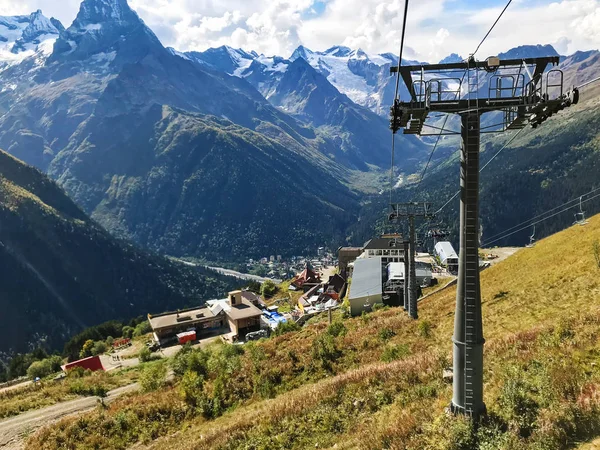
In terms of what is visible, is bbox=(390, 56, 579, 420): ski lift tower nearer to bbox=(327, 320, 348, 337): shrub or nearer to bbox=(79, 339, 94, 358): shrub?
bbox=(327, 320, 348, 337): shrub

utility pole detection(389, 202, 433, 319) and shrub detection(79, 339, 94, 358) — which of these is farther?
shrub detection(79, 339, 94, 358)

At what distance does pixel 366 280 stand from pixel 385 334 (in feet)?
107

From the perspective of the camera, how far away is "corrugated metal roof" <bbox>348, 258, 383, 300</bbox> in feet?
179

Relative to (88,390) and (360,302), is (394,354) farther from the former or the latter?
(360,302)

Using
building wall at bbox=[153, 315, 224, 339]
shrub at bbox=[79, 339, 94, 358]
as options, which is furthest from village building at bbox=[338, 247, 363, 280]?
shrub at bbox=[79, 339, 94, 358]

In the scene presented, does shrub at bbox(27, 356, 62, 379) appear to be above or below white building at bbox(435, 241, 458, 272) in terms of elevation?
below

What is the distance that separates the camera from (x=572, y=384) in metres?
11.3

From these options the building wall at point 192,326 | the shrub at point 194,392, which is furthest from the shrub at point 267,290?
the shrub at point 194,392

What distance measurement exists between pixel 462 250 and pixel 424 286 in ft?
190

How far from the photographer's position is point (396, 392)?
51.9 feet

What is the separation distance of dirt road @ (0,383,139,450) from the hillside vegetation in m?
3.42

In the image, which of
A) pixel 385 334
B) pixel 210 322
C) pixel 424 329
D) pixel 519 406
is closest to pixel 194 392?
pixel 385 334

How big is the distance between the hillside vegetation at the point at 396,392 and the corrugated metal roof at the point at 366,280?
21956mm

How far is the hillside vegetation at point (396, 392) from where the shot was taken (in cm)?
1090
